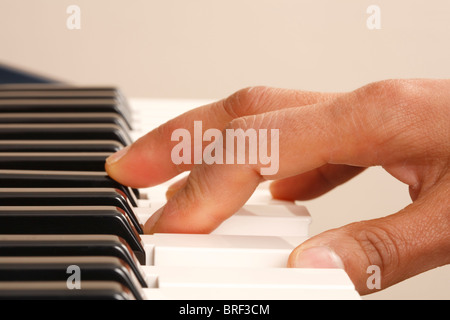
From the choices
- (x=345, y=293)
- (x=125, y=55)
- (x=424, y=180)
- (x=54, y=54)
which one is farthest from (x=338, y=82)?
(x=345, y=293)

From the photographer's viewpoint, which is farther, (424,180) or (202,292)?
(424,180)

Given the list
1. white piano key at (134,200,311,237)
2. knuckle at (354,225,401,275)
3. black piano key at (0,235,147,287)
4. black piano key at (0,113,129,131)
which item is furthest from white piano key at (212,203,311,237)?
black piano key at (0,113,129,131)

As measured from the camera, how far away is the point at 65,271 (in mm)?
654

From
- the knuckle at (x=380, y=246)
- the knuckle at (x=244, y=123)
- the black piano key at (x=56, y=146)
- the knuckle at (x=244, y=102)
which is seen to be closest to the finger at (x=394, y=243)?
the knuckle at (x=380, y=246)

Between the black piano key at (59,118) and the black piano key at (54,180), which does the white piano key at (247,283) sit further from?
the black piano key at (59,118)

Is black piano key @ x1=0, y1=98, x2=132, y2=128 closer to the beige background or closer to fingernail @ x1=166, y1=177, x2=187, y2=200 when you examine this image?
fingernail @ x1=166, y1=177, x2=187, y2=200

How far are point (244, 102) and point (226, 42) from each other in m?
2.58

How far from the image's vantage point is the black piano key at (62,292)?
0.61 meters

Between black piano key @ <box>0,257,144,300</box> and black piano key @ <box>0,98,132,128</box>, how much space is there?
1.97 ft

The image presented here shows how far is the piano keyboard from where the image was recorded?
0.65 meters

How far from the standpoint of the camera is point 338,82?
3.53 m
